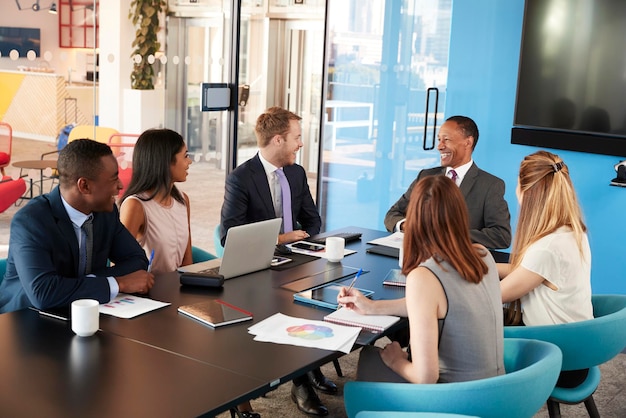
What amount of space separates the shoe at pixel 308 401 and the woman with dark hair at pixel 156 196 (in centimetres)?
89

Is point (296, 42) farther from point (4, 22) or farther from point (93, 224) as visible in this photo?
point (93, 224)

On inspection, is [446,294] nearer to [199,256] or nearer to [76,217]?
[76,217]

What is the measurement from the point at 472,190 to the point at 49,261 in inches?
97.4

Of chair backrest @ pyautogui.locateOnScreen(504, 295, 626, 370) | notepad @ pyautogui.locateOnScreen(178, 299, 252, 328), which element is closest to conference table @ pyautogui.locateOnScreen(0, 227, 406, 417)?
notepad @ pyautogui.locateOnScreen(178, 299, 252, 328)

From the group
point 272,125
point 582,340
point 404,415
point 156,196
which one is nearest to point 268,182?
point 272,125

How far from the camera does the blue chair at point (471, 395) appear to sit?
229 centimetres

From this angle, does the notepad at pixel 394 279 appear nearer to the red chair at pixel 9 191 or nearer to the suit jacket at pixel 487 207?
the suit jacket at pixel 487 207

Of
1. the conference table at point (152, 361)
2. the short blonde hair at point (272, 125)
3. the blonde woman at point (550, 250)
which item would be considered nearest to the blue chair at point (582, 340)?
the blonde woman at point (550, 250)

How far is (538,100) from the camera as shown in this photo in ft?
18.0

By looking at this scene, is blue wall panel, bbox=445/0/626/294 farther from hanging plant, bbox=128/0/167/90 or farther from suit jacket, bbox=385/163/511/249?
hanging plant, bbox=128/0/167/90

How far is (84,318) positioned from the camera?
98.7 inches

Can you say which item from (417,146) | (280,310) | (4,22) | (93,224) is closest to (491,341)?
(280,310)

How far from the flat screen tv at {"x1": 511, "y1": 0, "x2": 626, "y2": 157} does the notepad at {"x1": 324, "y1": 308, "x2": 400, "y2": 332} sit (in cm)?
300

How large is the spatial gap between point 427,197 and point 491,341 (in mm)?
516
